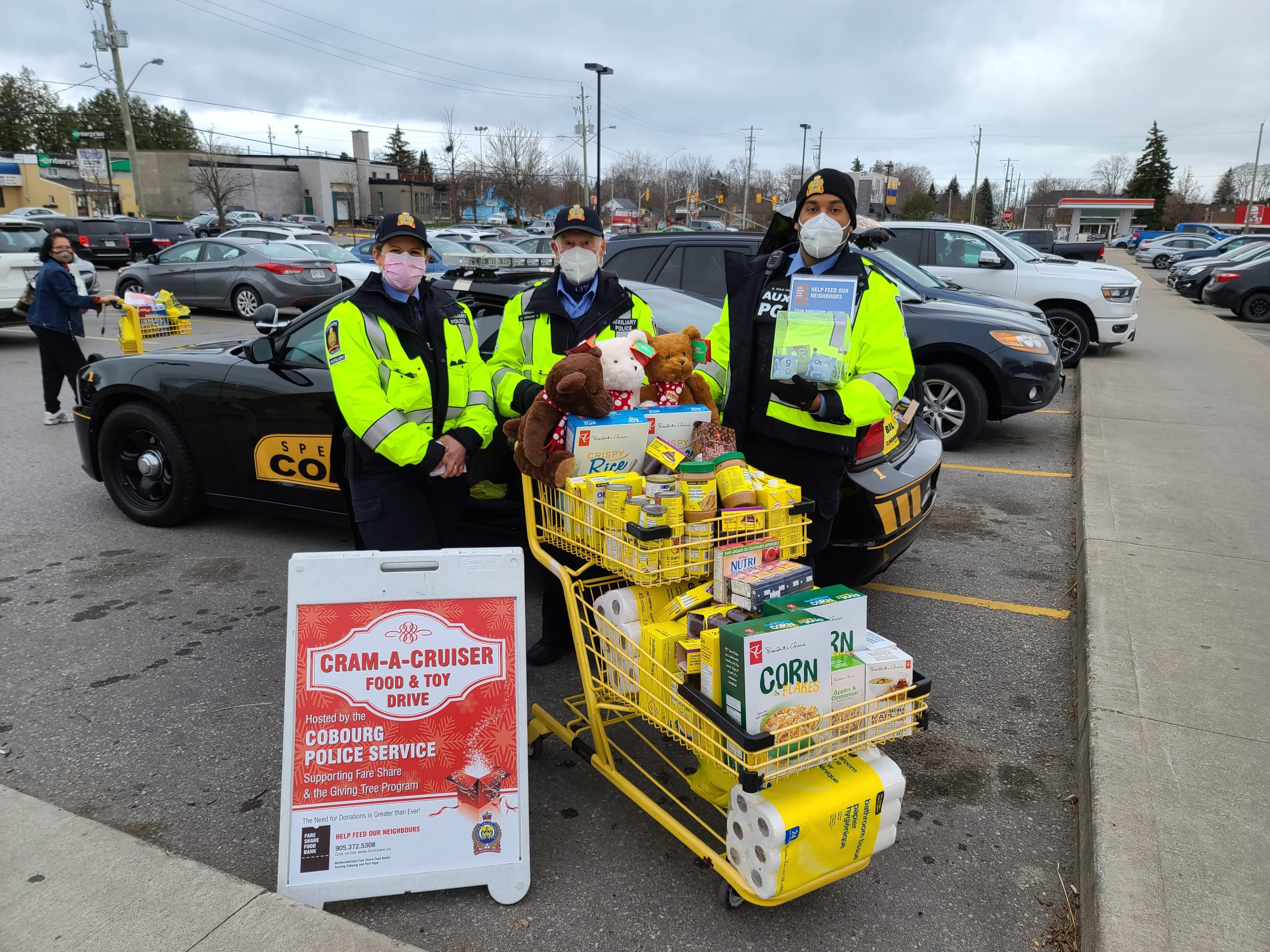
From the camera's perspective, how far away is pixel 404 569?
2434 millimetres

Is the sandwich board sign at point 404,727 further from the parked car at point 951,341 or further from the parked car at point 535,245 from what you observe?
the parked car at point 535,245

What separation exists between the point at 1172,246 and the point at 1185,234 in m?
2.67

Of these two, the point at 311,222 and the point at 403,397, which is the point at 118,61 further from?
the point at 403,397

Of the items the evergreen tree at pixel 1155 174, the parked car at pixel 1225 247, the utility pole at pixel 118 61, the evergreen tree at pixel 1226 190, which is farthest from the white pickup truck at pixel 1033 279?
the evergreen tree at pixel 1226 190

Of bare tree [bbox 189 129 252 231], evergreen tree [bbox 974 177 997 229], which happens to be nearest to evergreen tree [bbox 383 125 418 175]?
bare tree [bbox 189 129 252 231]

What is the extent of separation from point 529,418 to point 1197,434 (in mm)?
7485

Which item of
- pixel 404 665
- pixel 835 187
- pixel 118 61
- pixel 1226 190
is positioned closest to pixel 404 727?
pixel 404 665

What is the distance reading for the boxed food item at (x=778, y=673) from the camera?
209cm

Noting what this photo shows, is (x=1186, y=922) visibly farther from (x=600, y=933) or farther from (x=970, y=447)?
(x=970, y=447)

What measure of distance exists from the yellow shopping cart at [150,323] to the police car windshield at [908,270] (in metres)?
9.03

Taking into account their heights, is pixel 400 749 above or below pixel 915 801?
above

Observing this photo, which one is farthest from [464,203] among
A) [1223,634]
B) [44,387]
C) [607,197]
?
[1223,634]

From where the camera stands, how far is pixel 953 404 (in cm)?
795

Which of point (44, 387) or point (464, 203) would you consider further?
point (464, 203)
